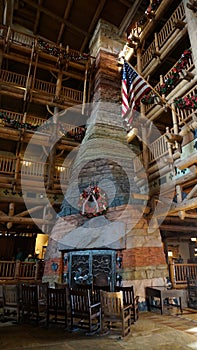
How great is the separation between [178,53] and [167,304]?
10.0 metres

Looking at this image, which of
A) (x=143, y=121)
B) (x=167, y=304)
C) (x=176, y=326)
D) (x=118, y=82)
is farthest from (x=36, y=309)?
(x=118, y=82)

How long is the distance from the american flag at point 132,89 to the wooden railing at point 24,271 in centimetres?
693

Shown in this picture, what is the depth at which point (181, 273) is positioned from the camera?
8086 mm

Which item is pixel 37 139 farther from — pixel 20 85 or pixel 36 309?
pixel 36 309

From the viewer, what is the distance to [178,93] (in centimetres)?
688

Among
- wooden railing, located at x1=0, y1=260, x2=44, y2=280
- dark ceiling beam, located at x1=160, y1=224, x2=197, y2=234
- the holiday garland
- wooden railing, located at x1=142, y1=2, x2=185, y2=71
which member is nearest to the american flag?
the holiday garland

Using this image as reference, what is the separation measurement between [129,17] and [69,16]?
11.1 ft

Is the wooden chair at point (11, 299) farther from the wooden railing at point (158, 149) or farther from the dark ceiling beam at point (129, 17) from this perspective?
the dark ceiling beam at point (129, 17)

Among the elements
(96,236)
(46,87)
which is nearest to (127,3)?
(46,87)

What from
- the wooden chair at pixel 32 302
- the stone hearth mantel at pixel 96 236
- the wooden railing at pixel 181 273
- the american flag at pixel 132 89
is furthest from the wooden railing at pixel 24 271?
the american flag at pixel 132 89

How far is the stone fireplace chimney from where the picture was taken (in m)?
6.98

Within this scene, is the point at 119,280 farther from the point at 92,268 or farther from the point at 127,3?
the point at 127,3

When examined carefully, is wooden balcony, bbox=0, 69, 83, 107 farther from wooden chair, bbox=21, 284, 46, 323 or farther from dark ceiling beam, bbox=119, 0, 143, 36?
wooden chair, bbox=21, 284, 46, 323

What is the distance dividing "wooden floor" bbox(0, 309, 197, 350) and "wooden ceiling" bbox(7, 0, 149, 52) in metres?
13.9
